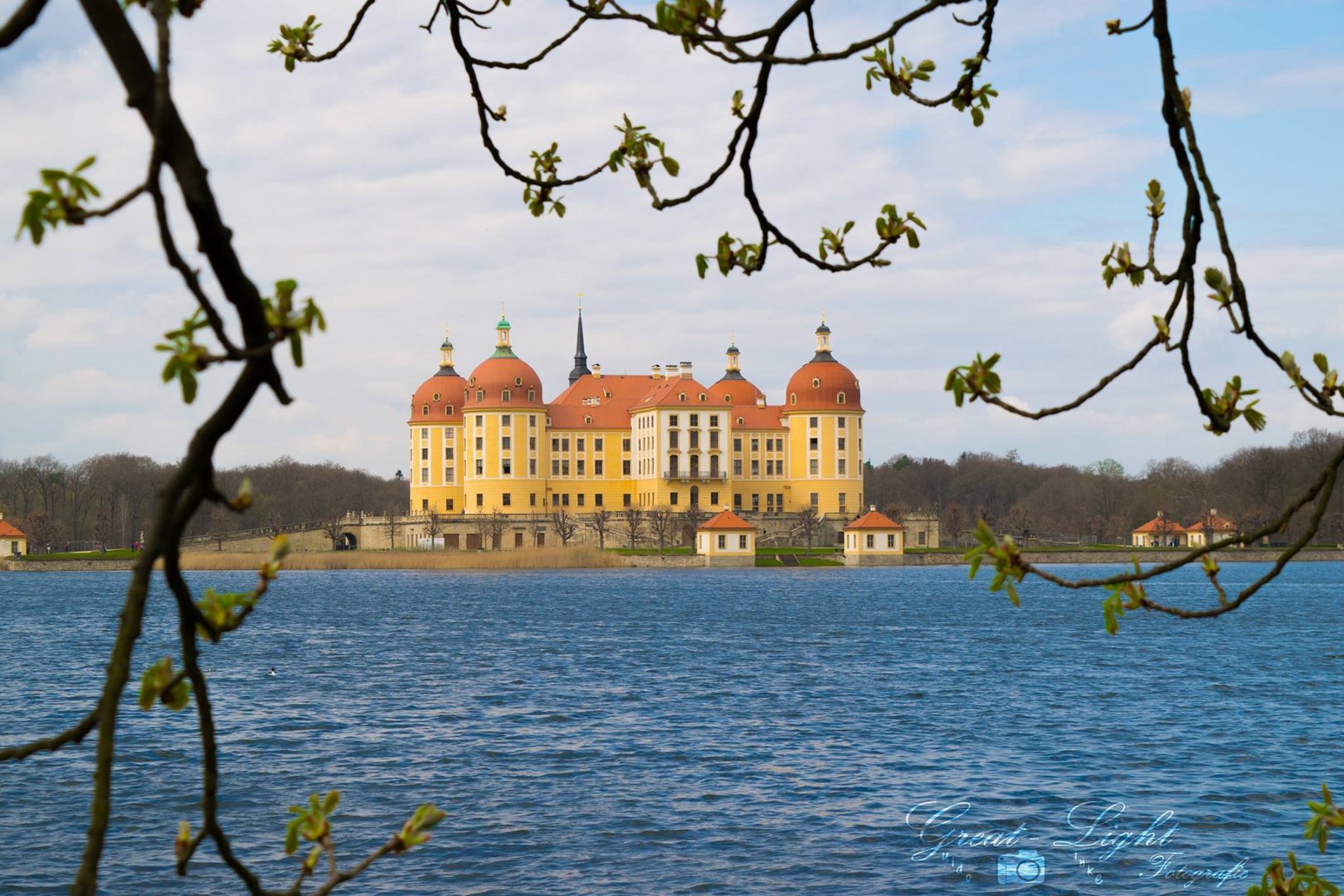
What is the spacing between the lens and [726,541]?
85.4 m

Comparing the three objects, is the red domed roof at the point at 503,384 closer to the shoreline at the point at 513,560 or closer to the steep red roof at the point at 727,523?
the shoreline at the point at 513,560

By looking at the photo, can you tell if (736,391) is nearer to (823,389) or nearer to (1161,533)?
(823,389)

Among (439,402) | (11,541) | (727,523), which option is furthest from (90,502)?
(727,523)

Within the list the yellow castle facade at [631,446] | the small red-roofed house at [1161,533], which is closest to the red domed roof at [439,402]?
the yellow castle facade at [631,446]

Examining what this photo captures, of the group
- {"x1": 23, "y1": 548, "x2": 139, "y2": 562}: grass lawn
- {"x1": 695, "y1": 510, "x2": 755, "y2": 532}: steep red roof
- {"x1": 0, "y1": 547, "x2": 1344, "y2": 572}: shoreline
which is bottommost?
{"x1": 0, "y1": 547, "x2": 1344, "y2": 572}: shoreline

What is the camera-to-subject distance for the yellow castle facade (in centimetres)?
9219

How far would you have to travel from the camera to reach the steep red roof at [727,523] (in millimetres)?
84688

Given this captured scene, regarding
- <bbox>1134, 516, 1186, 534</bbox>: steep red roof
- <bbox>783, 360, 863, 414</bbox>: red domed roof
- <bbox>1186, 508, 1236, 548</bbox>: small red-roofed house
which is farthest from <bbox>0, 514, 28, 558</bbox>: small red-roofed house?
<bbox>1134, 516, 1186, 534</bbox>: steep red roof

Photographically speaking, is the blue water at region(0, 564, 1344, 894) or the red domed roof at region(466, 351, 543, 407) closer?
the blue water at region(0, 564, 1344, 894)

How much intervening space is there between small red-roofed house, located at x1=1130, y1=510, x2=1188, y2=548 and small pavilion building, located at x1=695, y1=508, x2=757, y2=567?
29.6 metres

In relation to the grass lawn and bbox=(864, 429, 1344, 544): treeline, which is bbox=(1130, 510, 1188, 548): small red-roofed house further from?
the grass lawn

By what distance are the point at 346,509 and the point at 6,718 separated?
91.3m

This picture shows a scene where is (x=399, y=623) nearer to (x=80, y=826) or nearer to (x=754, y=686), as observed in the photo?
(x=754, y=686)

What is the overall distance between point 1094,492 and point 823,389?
30.8 m
